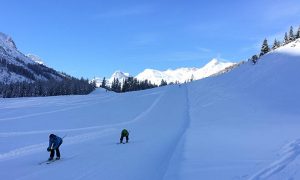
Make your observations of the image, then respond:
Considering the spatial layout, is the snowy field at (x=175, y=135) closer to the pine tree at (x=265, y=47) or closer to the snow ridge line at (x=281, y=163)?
the snow ridge line at (x=281, y=163)

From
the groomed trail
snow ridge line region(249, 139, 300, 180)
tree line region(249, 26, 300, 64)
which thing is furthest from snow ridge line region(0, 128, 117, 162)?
tree line region(249, 26, 300, 64)

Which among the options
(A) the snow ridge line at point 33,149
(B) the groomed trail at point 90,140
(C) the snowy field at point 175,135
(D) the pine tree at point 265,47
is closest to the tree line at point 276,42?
(D) the pine tree at point 265,47

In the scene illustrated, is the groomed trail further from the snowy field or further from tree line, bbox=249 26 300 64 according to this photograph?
tree line, bbox=249 26 300 64

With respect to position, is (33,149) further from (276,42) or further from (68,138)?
(276,42)

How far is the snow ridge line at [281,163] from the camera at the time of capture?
11867mm

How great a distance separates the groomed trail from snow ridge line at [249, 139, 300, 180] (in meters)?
4.54

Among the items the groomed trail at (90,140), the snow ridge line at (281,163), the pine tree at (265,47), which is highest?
the pine tree at (265,47)

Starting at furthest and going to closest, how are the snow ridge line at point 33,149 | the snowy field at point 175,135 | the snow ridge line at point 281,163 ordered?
the snow ridge line at point 33,149 < the snowy field at point 175,135 < the snow ridge line at point 281,163

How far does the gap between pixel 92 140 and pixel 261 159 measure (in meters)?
18.8

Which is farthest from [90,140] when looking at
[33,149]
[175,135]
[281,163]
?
[281,163]

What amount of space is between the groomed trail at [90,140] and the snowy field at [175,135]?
0.19 feet

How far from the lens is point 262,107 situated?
45906mm

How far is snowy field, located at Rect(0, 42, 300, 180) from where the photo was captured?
15711mm

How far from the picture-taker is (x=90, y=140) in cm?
3158
